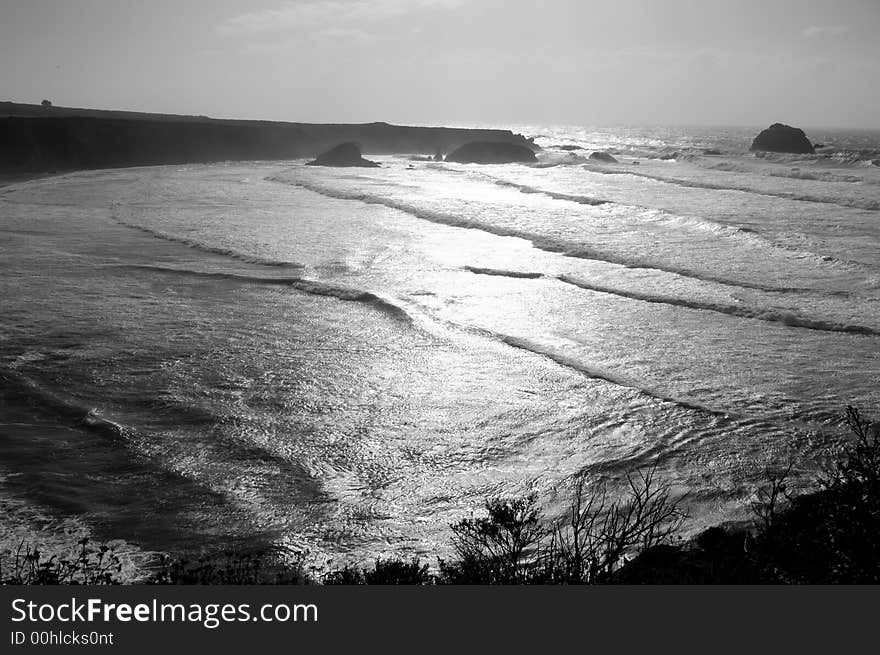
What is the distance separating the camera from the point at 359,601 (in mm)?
3424

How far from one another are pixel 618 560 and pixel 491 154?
57.9 m

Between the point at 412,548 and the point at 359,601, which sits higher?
the point at 359,601

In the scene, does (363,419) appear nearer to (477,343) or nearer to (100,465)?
(100,465)

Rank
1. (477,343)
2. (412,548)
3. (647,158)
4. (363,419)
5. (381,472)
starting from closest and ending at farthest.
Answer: (412,548) → (381,472) → (363,419) → (477,343) → (647,158)

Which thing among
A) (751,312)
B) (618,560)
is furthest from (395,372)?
(751,312)

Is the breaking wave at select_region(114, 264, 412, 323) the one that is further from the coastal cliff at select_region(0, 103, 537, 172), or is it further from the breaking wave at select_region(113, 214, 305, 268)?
the coastal cliff at select_region(0, 103, 537, 172)

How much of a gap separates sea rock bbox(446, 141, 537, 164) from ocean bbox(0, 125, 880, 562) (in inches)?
1591

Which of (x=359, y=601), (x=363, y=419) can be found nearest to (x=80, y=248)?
(x=363, y=419)

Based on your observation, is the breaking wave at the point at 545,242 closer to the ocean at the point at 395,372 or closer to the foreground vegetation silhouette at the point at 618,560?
the ocean at the point at 395,372

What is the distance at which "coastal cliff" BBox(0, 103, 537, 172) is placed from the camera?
4869 centimetres

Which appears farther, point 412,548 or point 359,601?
point 412,548

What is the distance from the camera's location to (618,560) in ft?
15.1

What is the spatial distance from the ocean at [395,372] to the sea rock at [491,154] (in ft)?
133

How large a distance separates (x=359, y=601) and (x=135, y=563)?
82.1 inches
